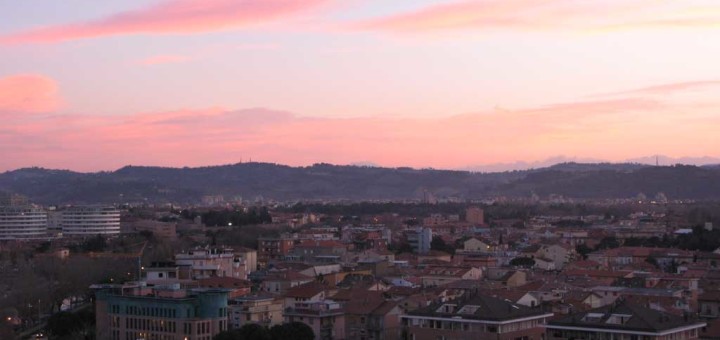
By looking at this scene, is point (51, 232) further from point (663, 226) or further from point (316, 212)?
point (663, 226)

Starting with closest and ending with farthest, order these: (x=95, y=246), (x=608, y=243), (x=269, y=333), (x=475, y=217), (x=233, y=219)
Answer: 1. (x=269, y=333)
2. (x=95, y=246)
3. (x=608, y=243)
4. (x=233, y=219)
5. (x=475, y=217)

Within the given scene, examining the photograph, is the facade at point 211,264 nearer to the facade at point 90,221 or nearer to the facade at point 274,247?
the facade at point 274,247

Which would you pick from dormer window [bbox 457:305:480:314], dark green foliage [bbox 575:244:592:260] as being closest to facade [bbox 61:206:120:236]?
dark green foliage [bbox 575:244:592:260]

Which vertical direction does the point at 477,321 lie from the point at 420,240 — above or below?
below

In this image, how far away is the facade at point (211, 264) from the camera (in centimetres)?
4631

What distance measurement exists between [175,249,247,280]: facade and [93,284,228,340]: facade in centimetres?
881

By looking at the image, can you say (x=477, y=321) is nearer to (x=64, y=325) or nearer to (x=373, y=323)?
(x=373, y=323)

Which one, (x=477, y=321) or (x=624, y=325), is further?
(x=477, y=321)

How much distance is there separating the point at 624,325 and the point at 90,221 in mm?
80854

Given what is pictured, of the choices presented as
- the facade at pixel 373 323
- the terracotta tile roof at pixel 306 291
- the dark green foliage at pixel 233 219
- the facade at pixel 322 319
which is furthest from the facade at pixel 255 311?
the dark green foliage at pixel 233 219

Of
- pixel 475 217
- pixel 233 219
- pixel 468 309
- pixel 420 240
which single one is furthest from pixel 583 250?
pixel 475 217

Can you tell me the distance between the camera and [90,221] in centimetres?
10250

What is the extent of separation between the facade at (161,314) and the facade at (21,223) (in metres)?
64.9

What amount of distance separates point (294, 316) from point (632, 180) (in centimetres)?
16715
